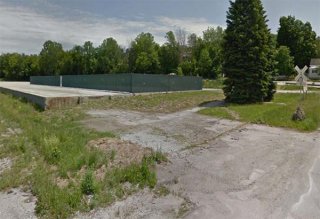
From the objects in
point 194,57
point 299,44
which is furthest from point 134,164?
point 299,44

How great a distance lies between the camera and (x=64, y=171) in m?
6.57

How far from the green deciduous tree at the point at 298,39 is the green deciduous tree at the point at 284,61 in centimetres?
831

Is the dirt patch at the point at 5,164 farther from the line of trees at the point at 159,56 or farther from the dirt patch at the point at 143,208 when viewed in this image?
the line of trees at the point at 159,56

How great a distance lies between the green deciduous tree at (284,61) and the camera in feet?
174

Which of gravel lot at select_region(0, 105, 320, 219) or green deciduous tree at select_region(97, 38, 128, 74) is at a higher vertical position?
green deciduous tree at select_region(97, 38, 128, 74)

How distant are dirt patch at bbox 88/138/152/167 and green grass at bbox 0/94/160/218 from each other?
23 cm

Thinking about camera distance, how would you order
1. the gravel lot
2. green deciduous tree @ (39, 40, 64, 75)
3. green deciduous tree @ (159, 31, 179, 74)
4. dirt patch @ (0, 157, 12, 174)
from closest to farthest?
1. the gravel lot
2. dirt patch @ (0, 157, 12, 174)
3. green deciduous tree @ (159, 31, 179, 74)
4. green deciduous tree @ (39, 40, 64, 75)

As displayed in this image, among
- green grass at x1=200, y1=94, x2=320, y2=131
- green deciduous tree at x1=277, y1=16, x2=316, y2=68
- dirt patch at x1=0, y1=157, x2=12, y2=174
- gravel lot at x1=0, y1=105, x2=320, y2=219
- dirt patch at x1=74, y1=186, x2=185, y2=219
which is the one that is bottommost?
dirt patch at x1=0, y1=157, x2=12, y2=174

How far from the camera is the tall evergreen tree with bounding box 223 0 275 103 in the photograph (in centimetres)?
2000

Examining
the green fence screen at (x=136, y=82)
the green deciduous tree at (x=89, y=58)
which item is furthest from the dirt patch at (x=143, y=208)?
the green deciduous tree at (x=89, y=58)

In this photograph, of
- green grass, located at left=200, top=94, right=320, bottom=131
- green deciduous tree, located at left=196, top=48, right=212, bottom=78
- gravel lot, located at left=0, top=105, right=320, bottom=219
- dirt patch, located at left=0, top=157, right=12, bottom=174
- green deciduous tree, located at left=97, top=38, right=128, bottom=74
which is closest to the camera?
gravel lot, located at left=0, top=105, right=320, bottom=219

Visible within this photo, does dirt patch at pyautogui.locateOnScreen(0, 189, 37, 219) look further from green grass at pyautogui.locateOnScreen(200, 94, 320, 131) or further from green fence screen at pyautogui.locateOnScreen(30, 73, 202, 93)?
green fence screen at pyautogui.locateOnScreen(30, 73, 202, 93)

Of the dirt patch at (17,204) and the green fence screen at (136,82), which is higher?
the green fence screen at (136,82)

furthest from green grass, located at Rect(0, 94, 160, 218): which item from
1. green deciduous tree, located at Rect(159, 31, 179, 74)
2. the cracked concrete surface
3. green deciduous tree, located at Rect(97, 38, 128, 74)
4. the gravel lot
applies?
green deciduous tree, located at Rect(97, 38, 128, 74)
